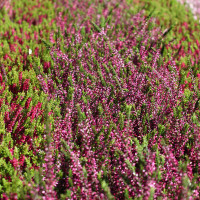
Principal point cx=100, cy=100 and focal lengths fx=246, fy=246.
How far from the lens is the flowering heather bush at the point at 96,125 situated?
1.81 metres

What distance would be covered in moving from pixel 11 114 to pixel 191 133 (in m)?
1.82

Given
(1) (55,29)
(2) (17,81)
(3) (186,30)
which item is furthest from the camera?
(3) (186,30)

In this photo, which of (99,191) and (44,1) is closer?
(99,191)

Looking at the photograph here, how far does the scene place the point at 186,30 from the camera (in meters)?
5.16

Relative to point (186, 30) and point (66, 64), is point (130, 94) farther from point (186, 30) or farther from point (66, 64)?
point (186, 30)

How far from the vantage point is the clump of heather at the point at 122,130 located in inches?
71.3

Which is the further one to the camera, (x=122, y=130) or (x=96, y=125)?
(x=96, y=125)

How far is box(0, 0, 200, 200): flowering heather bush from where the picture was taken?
1806mm

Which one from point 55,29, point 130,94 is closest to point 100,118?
point 130,94

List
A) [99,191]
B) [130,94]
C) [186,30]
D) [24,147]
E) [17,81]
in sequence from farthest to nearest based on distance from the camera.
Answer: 1. [186,30]
2. [17,81]
3. [130,94]
4. [24,147]
5. [99,191]

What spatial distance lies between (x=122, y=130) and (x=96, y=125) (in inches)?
10.7

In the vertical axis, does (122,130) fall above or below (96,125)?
above

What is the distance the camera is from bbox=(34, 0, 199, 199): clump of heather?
1811 millimetres

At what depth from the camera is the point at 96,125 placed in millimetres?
2418
